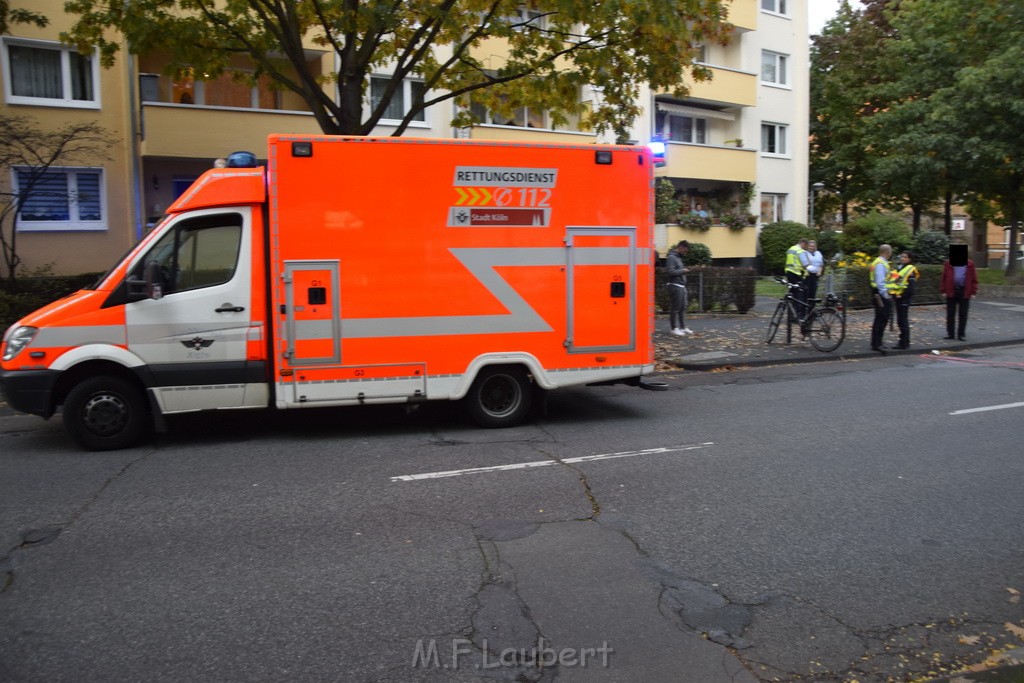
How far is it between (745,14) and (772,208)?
24.8 ft

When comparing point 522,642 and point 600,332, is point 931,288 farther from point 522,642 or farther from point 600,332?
point 522,642

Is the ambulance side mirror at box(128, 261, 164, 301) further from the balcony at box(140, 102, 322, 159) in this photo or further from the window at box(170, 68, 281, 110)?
the window at box(170, 68, 281, 110)

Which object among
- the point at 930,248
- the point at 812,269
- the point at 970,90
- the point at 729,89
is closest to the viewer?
the point at 812,269

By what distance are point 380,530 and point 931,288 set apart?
21573 mm

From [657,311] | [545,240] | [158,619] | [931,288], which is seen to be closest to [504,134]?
[657,311]

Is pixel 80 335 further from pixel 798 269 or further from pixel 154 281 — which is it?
pixel 798 269

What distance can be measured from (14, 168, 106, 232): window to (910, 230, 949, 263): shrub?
80.8ft

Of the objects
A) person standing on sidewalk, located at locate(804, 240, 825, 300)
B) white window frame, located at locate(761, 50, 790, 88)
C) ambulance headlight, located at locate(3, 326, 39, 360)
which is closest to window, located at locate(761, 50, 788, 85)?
white window frame, located at locate(761, 50, 790, 88)

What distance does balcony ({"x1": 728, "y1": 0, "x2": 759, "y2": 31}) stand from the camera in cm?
3009

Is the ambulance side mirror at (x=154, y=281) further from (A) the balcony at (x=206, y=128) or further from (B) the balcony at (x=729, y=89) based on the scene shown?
(B) the balcony at (x=729, y=89)

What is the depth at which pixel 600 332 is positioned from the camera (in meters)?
8.86

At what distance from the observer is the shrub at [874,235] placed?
29.5m

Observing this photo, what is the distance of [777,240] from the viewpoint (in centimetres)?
3042

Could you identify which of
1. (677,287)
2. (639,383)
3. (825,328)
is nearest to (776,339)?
(825,328)
